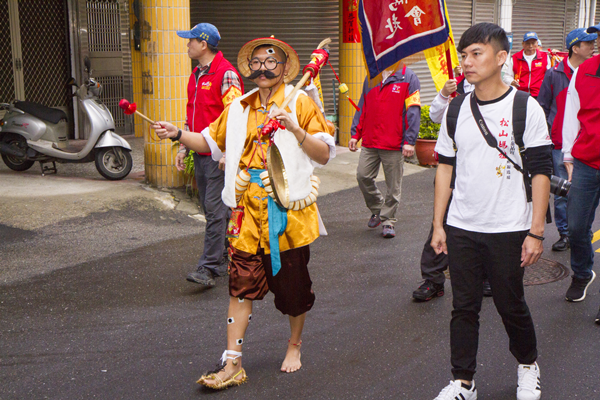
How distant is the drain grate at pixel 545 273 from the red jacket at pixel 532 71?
587cm

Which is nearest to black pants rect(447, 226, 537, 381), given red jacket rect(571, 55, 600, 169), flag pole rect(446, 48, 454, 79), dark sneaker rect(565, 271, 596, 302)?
flag pole rect(446, 48, 454, 79)

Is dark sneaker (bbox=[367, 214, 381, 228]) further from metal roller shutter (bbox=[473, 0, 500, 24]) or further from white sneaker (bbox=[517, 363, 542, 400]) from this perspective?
metal roller shutter (bbox=[473, 0, 500, 24])

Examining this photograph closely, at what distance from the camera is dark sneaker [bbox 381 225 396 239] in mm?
7492

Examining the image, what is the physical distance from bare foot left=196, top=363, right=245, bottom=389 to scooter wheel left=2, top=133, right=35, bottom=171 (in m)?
6.42

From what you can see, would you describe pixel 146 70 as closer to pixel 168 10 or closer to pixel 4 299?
pixel 168 10

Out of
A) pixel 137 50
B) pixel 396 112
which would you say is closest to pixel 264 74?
pixel 396 112

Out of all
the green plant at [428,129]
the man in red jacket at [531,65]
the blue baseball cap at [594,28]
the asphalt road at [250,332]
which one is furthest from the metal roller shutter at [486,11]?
the blue baseball cap at [594,28]

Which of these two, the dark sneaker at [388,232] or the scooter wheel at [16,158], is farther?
the scooter wheel at [16,158]

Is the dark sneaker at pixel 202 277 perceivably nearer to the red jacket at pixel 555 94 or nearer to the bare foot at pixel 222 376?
the bare foot at pixel 222 376

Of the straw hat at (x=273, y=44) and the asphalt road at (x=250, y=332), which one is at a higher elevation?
the straw hat at (x=273, y=44)

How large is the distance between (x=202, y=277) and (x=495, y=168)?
9.53 ft

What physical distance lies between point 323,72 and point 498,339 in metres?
10.3

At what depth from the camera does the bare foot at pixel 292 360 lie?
13.9 feet

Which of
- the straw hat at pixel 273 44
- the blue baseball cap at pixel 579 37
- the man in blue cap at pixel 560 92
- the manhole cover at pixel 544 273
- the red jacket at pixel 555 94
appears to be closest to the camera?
the straw hat at pixel 273 44
